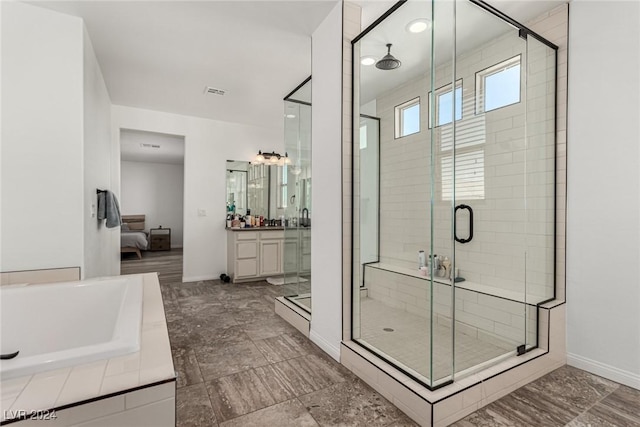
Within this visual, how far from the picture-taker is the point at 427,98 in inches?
83.3

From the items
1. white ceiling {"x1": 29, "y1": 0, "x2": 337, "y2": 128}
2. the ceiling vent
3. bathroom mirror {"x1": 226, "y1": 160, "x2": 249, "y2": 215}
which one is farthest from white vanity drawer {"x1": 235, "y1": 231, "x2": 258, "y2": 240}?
the ceiling vent

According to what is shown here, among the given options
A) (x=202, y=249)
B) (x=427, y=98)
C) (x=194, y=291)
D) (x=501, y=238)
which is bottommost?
(x=194, y=291)

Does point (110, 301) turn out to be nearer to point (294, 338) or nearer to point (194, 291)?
point (294, 338)

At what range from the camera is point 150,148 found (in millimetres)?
7348

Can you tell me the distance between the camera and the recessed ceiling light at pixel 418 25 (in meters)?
1.92

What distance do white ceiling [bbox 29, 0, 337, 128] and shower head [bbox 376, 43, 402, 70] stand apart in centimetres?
54

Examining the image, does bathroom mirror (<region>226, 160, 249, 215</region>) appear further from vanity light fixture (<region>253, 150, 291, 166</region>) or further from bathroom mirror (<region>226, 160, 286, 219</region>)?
vanity light fixture (<region>253, 150, 291, 166</region>)

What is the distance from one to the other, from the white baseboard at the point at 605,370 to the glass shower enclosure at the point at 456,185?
0.33 meters

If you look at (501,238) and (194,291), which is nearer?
(501,238)

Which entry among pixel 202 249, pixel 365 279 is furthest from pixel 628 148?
pixel 202 249

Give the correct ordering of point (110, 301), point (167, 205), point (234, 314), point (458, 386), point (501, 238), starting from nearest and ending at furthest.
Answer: point (458, 386) → point (110, 301) → point (501, 238) → point (234, 314) → point (167, 205)

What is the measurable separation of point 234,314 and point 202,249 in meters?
2.05

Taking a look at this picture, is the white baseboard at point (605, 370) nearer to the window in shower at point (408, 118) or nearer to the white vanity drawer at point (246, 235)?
the window in shower at point (408, 118)

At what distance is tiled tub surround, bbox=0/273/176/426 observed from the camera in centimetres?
93
